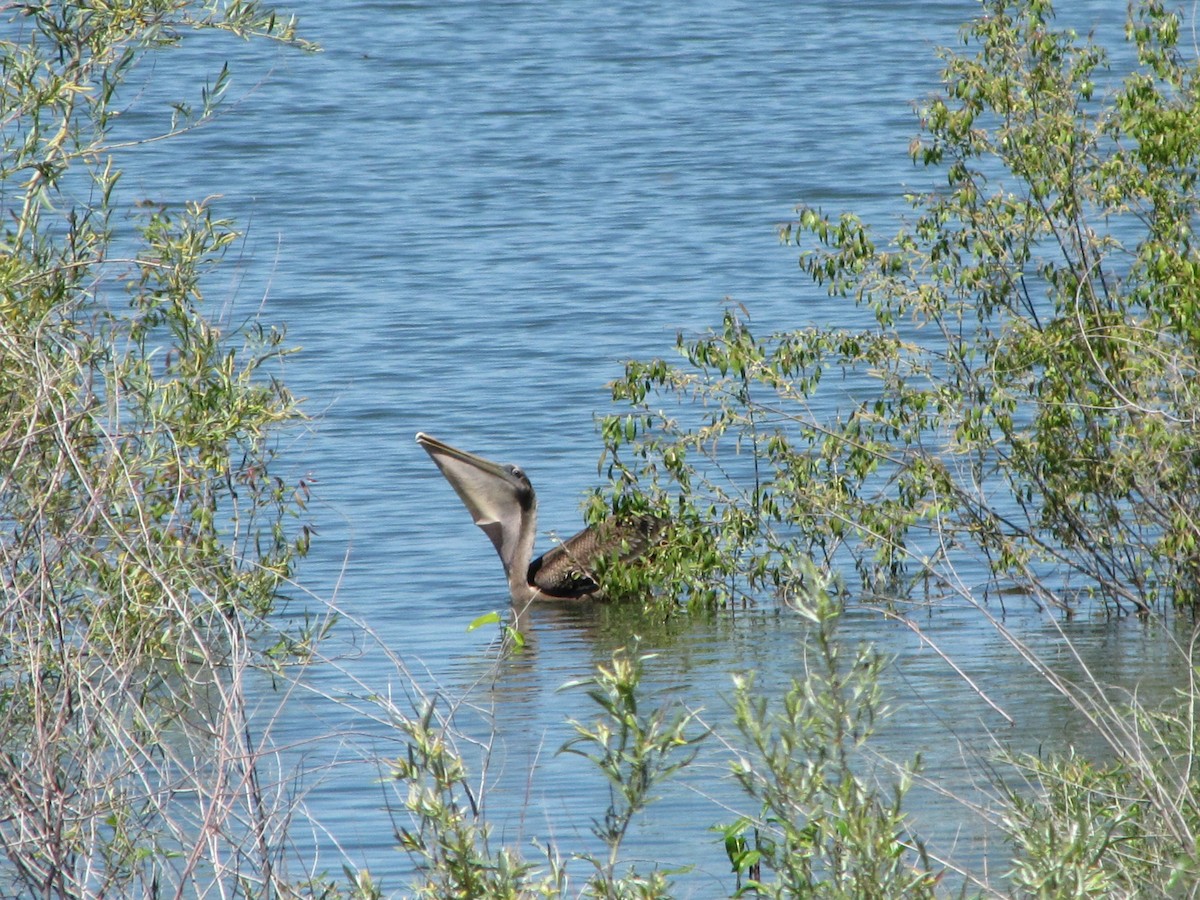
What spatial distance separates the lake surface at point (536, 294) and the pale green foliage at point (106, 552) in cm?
53

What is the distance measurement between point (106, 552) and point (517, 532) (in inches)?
269

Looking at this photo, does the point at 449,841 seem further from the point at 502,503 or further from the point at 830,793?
the point at 502,503

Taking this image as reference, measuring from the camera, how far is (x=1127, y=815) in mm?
5773

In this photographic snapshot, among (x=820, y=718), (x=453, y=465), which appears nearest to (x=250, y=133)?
(x=453, y=465)

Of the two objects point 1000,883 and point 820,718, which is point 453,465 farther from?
point 820,718

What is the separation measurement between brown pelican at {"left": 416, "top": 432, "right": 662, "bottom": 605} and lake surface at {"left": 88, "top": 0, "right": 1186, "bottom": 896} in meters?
0.24

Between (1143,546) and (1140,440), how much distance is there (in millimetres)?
754

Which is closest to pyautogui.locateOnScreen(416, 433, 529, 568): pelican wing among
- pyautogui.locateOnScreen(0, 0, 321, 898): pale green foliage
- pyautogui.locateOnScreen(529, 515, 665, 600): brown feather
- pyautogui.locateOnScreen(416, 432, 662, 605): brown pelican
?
pyautogui.locateOnScreen(416, 432, 662, 605): brown pelican

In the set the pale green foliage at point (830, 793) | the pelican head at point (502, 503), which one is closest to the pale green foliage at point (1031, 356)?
the pelican head at point (502, 503)

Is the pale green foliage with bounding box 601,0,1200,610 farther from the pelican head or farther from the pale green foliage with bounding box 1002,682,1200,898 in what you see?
the pale green foliage with bounding box 1002,682,1200,898

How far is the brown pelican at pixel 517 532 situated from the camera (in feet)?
45.5

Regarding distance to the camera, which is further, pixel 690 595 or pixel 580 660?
pixel 690 595

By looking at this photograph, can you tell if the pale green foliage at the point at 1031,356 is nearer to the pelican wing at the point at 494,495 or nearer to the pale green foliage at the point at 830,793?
the pelican wing at the point at 494,495

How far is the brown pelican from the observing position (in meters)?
13.9
